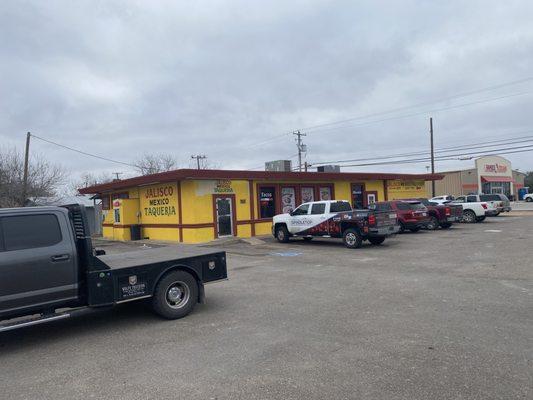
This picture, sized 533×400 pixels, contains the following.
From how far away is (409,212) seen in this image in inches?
853

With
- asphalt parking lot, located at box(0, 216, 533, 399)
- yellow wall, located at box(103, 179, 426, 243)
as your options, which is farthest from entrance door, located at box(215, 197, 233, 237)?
asphalt parking lot, located at box(0, 216, 533, 399)

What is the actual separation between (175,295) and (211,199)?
13.8 m

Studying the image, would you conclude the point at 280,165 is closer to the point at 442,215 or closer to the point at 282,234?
the point at 282,234

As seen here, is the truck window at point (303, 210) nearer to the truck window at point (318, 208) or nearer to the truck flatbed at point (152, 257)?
the truck window at point (318, 208)

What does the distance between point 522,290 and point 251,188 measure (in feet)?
50.7

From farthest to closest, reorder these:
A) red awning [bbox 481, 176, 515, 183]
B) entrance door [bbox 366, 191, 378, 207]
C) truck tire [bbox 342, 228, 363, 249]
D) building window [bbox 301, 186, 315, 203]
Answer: red awning [bbox 481, 176, 515, 183], entrance door [bbox 366, 191, 378, 207], building window [bbox 301, 186, 315, 203], truck tire [bbox 342, 228, 363, 249]

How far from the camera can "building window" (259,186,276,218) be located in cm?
2325

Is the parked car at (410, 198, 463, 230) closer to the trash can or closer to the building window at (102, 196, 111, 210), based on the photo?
the trash can

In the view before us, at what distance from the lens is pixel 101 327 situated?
22.8 ft

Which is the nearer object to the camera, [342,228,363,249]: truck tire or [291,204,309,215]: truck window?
[342,228,363,249]: truck tire

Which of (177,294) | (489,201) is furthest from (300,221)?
(489,201)

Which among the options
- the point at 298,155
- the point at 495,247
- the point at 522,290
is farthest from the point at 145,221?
the point at 298,155

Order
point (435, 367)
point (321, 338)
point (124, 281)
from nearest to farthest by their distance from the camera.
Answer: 1. point (435, 367)
2. point (321, 338)
3. point (124, 281)

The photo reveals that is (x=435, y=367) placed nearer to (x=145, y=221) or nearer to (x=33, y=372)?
(x=33, y=372)
